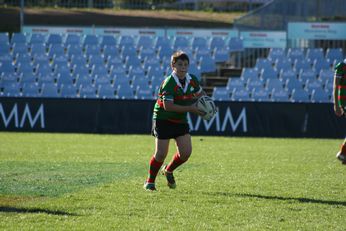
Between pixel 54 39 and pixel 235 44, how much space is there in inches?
265

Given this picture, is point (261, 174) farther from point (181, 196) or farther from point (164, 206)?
point (164, 206)

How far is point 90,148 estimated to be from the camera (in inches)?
666

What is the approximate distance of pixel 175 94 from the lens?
10.2m

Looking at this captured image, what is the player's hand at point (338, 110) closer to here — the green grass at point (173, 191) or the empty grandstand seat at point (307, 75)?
the green grass at point (173, 191)

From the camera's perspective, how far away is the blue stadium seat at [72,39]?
1077 inches

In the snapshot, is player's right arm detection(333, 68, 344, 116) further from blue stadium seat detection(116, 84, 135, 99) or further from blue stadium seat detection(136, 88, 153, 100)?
blue stadium seat detection(116, 84, 135, 99)

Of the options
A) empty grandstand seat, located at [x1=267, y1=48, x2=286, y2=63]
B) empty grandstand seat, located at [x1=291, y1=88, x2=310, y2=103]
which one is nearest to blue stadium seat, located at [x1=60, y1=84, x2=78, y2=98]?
empty grandstand seat, located at [x1=267, y1=48, x2=286, y2=63]

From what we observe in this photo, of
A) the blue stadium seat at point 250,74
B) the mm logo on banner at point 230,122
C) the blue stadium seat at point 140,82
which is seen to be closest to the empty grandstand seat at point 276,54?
the blue stadium seat at point 250,74

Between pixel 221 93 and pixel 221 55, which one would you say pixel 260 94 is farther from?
pixel 221 55

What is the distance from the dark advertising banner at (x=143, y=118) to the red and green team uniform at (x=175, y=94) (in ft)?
35.6

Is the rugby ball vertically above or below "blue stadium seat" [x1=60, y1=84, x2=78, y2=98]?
above

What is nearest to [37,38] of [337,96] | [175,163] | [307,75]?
[307,75]

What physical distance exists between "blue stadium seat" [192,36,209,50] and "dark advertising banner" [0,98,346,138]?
18.5 ft

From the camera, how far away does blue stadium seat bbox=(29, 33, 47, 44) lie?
27.5m
